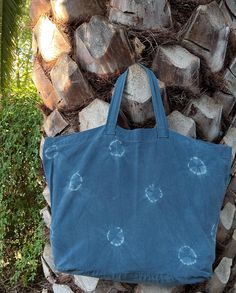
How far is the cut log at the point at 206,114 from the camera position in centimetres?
203

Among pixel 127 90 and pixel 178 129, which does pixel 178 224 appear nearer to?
pixel 178 129

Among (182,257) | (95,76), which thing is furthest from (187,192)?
(95,76)

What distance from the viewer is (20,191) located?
3.67 metres

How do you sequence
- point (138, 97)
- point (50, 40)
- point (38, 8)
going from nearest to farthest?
1. point (138, 97)
2. point (50, 40)
3. point (38, 8)

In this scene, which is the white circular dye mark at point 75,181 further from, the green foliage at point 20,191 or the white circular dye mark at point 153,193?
the green foliage at point 20,191

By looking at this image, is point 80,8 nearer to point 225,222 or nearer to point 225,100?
point 225,100

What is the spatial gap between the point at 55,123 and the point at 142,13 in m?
0.58

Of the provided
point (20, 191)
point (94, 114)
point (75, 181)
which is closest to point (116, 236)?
point (75, 181)

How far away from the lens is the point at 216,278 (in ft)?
6.79

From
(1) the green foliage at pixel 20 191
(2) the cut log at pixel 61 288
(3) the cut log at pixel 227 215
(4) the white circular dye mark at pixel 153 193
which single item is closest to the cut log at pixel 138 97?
(4) the white circular dye mark at pixel 153 193

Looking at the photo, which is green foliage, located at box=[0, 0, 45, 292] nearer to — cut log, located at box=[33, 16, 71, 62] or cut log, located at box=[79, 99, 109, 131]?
cut log, located at box=[33, 16, 71, 62]

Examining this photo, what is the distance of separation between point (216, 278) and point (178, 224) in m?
0.40

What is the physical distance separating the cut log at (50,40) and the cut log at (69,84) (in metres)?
0.04

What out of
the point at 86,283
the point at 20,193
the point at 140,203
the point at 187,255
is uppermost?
the point at 140,203
